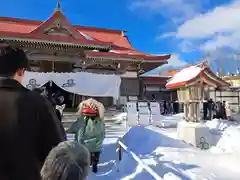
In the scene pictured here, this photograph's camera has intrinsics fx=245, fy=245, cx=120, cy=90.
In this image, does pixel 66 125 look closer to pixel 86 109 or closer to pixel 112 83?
pixel 112 83

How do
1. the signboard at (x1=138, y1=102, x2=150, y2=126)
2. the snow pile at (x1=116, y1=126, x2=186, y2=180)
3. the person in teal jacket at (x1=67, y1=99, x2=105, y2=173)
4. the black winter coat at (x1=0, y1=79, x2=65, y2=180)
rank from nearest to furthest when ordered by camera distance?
the black winter coat at (x1=0, y1=79, x2=65, y2=180) → the snow pile at (x1=116, y1=126, x2=186, y2=180) → the person in teal jacket at (x1=67, y1=99, x2=105, y2=173) → the signboard at (x1=138, y1=102, x2=150, y2=126)

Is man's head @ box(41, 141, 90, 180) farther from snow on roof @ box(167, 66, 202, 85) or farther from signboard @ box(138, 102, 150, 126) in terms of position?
signboard @ box(138, 102, 150, 126)

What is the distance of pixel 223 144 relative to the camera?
20.1ft

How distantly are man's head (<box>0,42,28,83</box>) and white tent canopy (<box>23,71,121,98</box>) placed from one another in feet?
29.4

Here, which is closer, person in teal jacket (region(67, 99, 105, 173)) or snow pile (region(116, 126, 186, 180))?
snow pile (region(116, 126, 186, 180))

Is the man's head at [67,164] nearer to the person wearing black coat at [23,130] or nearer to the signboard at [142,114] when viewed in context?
the person wearing black coat at [23,130]

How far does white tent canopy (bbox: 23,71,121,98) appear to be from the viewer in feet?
33.5

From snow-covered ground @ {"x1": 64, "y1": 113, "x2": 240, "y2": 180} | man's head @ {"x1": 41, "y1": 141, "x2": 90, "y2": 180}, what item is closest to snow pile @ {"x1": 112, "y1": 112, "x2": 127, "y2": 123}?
snow-covered ground @ {"x1": 64, "y1": 113, "x2": 240, "y2": 180}

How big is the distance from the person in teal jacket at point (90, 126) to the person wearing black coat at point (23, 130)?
3.14 m

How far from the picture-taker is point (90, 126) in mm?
4672

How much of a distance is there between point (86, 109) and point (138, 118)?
5.39 meters

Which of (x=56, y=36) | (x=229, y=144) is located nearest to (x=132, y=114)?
(x=229, y=144)

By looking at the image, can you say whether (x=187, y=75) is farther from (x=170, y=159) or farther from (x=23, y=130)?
(x=23, y=130)

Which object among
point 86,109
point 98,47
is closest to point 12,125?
point 86,109
